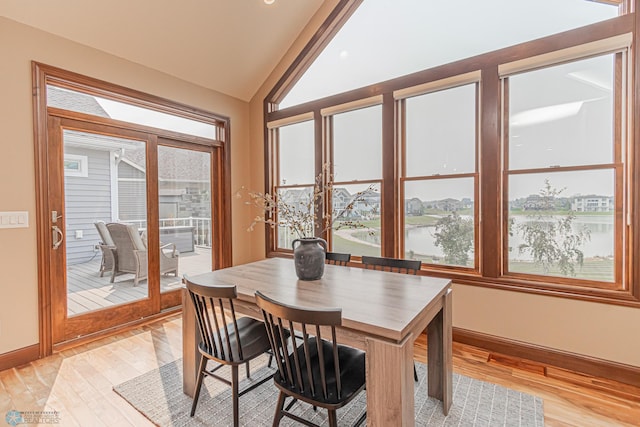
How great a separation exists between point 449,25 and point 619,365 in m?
3.17

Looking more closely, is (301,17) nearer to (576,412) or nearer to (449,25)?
(449,25)

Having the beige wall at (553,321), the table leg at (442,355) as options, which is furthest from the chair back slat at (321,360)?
the beige wall at (553,321)

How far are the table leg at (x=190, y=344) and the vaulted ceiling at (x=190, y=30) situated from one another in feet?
8.43

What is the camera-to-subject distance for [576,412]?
1.90m

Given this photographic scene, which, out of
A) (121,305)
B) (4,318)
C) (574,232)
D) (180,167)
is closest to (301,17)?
(180,167)

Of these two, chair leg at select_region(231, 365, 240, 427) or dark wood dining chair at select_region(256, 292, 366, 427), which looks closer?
dark wood dining chair at select_region(256, 292, 366, 427)

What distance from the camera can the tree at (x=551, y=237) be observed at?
8.04 feet

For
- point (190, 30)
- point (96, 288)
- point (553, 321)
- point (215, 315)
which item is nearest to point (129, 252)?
point (96, 288)

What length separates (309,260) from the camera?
2.05 metres

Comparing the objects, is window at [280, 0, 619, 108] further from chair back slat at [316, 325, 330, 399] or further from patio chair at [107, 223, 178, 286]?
chair back slat at [316, 325, 330, 399]

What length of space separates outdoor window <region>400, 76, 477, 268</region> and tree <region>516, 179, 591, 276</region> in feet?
1.47

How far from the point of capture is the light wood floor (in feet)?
6.17

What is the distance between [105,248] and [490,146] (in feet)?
12.6

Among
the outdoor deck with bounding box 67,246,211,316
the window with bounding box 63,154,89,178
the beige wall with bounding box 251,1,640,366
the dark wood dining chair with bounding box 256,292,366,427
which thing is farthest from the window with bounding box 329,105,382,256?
the window with bounding box 63,154,89,178
